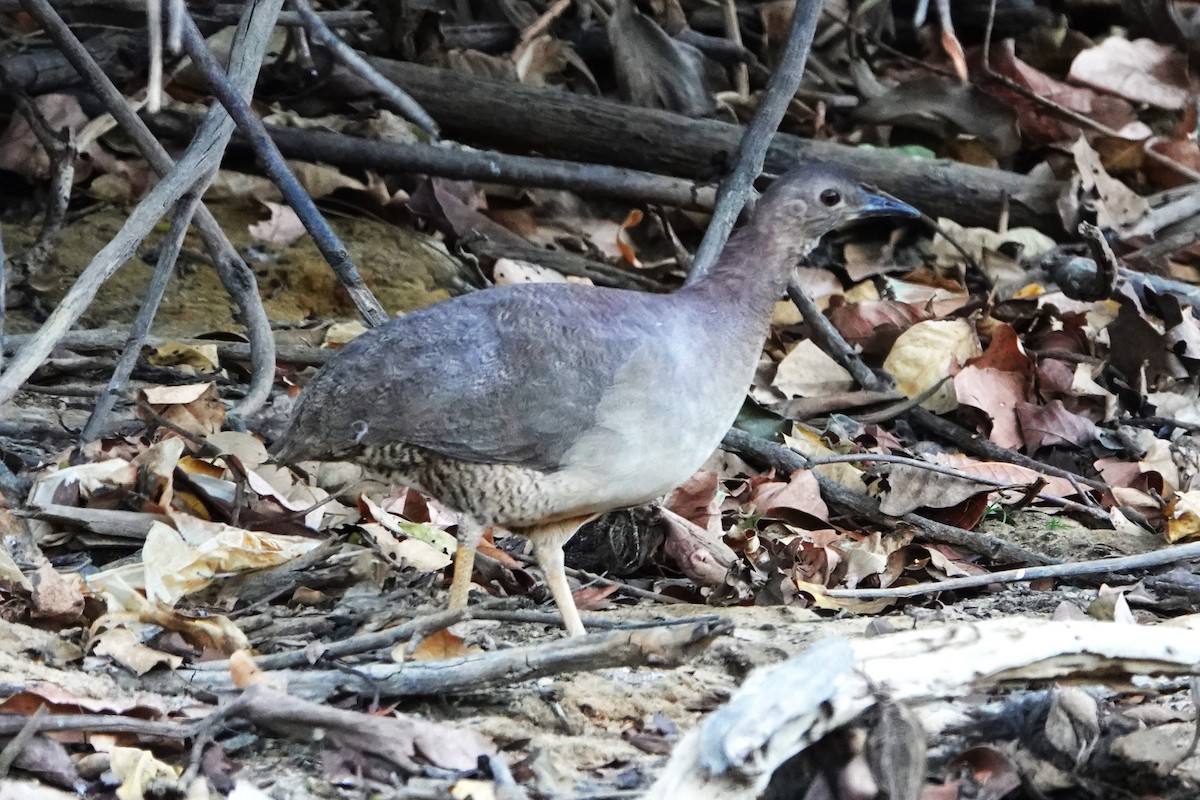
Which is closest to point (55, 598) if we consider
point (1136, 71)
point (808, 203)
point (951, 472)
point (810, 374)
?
point (808, 203)

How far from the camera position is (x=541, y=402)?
370cm

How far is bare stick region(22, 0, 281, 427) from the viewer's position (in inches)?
175

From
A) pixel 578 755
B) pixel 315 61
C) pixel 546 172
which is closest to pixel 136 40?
pixel 315 61

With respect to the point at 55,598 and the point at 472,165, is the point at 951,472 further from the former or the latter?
the point at 55,598

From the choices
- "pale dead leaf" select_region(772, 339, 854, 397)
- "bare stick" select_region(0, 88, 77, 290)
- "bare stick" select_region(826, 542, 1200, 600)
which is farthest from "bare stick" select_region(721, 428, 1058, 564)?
"bare stick" select_region(0, 88, 77, 290)

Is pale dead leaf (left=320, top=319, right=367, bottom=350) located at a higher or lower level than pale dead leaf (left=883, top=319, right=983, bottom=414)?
higher

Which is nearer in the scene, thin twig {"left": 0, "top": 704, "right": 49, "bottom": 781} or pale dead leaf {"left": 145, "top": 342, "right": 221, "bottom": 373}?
thin twig {"left": 0, "top": 704, "right": 49, "bottom": 781}

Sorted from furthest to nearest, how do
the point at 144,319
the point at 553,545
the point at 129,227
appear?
1. the point at 144,319
2. the point at 129,227
3. the point at 553,545

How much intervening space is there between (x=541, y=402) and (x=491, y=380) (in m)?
0.14

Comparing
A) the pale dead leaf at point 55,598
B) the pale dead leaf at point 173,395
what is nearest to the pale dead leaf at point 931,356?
the pale dead leaf at point 173,395

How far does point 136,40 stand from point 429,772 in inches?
167

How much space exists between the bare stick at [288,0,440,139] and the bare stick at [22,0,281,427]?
2.44ft

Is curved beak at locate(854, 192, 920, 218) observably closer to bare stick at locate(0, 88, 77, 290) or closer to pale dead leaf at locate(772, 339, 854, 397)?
pale dead leaf at locate(772, 339, 854, 397)

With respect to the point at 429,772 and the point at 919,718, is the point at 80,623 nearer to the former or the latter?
the point at 429,772
